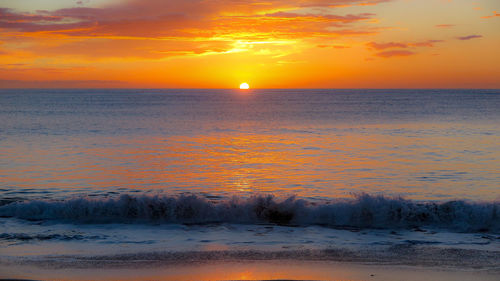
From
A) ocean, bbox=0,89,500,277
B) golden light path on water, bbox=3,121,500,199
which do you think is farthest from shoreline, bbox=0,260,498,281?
golden light path on water, bbox=3,121,500,199

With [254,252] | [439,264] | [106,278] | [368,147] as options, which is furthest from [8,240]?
[368,147]

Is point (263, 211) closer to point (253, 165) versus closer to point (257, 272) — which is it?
point (257, 272)

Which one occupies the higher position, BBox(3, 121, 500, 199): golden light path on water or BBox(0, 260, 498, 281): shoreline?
BBox(3, 121, 500, 199): golden light path on water

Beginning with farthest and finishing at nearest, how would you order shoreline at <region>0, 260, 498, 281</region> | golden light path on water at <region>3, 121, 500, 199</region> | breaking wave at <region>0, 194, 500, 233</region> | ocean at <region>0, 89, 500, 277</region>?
1. golden light path on water at <region>3, 121, 500, 199</region>
2. breaking wave at <region>0, 194, 500, 233</region>
3. ocean at <region>0, 89, 500, 277</region>
4. shoreline at <region>0, 260, 498, 281</region>

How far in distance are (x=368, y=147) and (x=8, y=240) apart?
18.5m

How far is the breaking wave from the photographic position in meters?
11.8

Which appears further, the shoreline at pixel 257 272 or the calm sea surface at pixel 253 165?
the calm sea surface at pixel 253 165

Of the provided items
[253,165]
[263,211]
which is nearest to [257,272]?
[263,211]

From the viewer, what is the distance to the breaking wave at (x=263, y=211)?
465 inches

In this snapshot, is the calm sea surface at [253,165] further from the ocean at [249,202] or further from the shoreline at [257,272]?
the shoreline at [257,272]

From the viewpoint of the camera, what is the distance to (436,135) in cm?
2973

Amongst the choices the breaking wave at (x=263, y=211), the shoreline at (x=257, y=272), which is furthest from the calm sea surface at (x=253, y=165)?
the shoreline at (x=257, y=272)

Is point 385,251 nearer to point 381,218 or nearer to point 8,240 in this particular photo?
point 381,218

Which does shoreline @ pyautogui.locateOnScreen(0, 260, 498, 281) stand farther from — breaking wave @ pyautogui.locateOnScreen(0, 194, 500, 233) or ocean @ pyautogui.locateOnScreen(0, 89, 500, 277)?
breaking wave @ pyautogui.locateOnScreen(0, 194, 500, 233)
